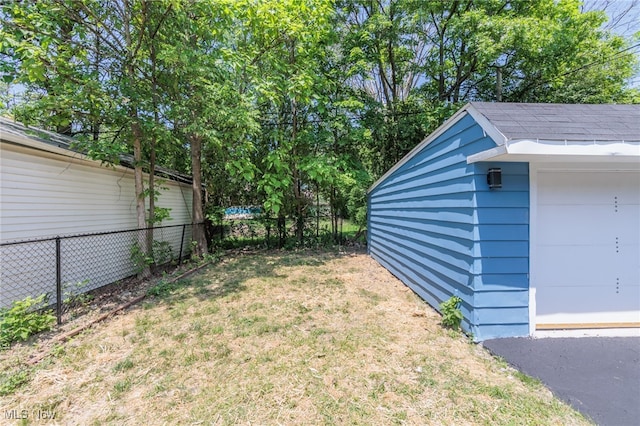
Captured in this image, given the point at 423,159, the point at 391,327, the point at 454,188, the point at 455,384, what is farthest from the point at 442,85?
the point at 455,384

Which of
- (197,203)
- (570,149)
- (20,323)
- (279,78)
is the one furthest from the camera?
(197,203)

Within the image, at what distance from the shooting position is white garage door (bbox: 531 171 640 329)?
2.82 m

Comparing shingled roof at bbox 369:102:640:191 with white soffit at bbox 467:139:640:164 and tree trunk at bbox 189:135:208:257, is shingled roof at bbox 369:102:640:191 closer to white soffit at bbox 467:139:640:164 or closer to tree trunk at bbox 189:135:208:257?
white soffit at bbox 467:139:640:164

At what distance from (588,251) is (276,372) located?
10.9 ft

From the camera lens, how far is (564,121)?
2.79 m

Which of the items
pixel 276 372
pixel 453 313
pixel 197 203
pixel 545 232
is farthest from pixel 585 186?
pixel 197 203

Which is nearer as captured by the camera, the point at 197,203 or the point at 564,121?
the point at 564,121

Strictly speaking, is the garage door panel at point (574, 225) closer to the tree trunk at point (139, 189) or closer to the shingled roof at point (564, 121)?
the shingled roof at point (564, 121)

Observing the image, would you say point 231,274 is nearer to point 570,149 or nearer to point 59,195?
point 59,195

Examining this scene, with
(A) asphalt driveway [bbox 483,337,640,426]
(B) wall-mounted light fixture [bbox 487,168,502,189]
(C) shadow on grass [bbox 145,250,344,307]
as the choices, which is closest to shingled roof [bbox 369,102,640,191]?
(B) wall-mounted light fixture [bbox 487,168,502,189]

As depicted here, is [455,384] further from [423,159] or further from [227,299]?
[227,299]

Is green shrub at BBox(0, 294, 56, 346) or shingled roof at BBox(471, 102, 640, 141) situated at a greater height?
shingled roof at BBox(471, 102, 640, 141)

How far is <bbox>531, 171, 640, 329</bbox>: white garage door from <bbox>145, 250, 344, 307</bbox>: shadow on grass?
4.27 meters

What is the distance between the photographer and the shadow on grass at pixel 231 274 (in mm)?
4570
